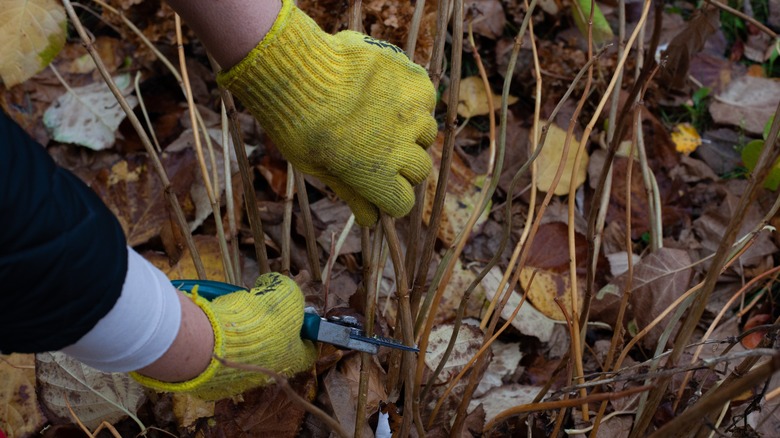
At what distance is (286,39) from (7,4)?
102 centimetres

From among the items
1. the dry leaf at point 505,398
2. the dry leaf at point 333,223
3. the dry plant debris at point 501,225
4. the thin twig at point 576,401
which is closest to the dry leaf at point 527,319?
the dry plant debris at point 501,225

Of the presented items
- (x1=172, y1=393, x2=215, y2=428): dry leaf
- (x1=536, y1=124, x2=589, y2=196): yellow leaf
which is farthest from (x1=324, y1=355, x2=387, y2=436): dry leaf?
(x1=536, y1=124, x2=589, y2=196): yellow leaf

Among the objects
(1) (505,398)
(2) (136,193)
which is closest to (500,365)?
(1) (505,398)

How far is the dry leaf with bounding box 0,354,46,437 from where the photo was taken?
1342mm

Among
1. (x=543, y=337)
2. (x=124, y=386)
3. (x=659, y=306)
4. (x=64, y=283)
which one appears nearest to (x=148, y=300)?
(x=64, y=283)

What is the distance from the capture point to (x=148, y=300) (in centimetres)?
A: 83

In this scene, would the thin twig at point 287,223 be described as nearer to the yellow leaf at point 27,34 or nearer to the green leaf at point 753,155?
the yellow leaf at point 27,34

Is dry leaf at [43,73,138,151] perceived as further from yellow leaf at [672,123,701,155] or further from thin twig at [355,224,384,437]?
yellow leaf at [672,123,701,155]

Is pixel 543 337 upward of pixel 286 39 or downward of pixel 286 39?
downward

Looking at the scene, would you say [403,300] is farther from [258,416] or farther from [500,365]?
[500,365]

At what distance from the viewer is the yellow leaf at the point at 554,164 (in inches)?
75.5

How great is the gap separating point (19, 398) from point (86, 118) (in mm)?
848

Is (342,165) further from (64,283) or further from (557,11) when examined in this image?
(557,11)

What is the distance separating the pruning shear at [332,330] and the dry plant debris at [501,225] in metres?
0.11
